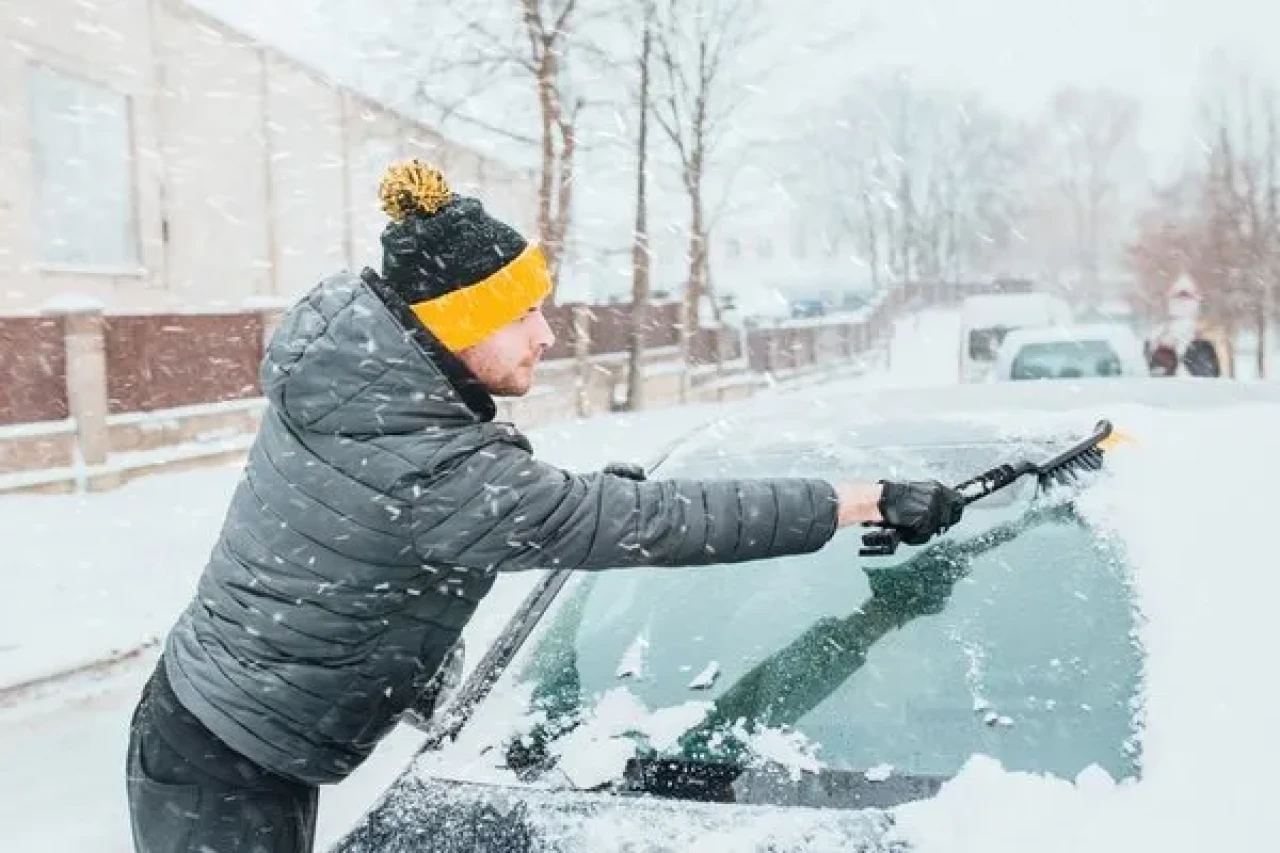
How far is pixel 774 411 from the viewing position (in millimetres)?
3480

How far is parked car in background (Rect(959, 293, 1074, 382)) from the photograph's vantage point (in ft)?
63.3

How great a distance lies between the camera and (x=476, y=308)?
207 centimetres

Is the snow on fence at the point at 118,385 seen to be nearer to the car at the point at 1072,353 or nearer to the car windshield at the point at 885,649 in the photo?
the car at the point at 1072,353

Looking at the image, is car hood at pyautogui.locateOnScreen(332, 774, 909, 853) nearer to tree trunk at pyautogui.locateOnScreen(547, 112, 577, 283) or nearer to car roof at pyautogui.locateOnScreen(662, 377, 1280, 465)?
car roof at pyautogui.locateOnScreen(662, 377, 1280, 465)

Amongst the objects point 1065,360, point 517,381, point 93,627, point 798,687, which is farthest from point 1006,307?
point 517,381

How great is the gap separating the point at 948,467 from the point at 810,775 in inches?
38.8

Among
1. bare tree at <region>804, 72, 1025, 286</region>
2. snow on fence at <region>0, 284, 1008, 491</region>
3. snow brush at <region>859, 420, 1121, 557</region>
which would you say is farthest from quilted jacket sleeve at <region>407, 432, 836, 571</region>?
bare tree at <region>804, 72, 1025, 286</region>

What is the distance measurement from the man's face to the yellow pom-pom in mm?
218

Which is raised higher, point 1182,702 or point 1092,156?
point 1092,156

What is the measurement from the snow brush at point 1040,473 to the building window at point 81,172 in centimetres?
1358

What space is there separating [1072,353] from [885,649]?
11.2 meters

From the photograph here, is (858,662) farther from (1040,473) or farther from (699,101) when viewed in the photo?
(699,101)

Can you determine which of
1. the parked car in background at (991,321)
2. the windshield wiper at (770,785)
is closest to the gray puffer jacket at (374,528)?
the windshield wiper at (770,785)

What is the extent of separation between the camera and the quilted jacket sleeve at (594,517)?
1.98 metres
